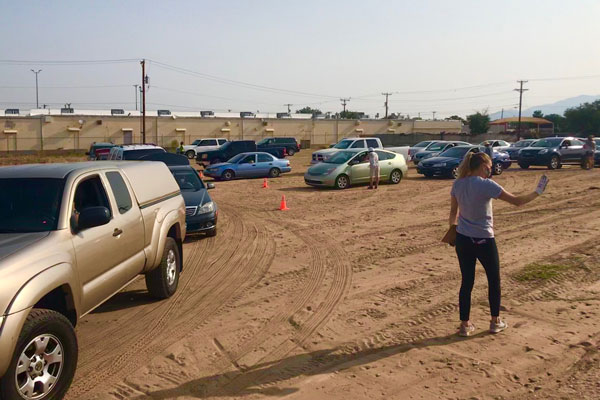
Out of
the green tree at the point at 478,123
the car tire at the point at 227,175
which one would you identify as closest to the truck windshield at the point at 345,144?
the car tire at the point at 227,175

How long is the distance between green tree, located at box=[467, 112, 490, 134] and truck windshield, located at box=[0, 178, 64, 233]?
85957 millimetres

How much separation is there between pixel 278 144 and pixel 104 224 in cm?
4167

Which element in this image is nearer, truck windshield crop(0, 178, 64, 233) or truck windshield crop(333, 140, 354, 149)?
truck windshield crop(0, 178, 64, 233)

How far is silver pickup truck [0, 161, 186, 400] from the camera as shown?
156 inches

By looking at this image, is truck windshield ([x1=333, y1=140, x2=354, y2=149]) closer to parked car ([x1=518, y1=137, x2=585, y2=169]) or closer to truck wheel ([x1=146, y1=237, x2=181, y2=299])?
parked car ([x1=518, y1=137, x2=585, y2=169])

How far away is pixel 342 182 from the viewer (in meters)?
20.5

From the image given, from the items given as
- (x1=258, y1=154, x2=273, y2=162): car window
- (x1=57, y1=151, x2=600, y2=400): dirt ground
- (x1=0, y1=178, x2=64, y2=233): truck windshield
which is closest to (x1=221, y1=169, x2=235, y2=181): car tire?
(x1=258, y1=154, x2=273, y2=162): car window

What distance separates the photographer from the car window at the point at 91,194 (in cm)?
562

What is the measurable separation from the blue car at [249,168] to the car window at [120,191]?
18.7 m

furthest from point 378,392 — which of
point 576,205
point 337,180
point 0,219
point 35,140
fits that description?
point 35,140

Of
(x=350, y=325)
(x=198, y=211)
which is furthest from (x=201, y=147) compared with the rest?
(x=350, y=325)

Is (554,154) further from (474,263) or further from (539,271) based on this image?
(474,263)

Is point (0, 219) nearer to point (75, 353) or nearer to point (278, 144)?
point (75, 353)

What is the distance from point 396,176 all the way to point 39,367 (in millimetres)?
18947
